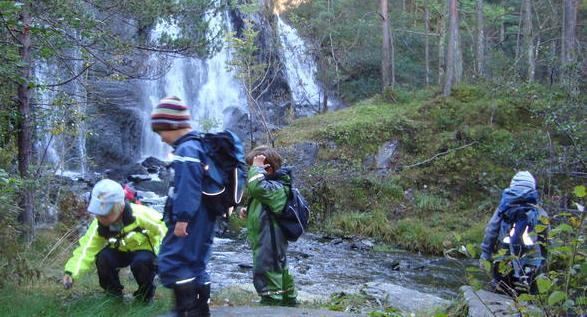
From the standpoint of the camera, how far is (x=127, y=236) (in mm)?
4438

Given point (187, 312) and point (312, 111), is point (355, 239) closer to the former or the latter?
point (187, 312)

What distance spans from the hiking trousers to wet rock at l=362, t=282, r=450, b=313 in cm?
284

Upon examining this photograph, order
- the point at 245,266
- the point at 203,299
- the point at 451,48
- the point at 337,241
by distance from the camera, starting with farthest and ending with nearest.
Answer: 1. the point at 451,48
2. the point at 337,241
3. the point at 245,266
4. the point at 203,299

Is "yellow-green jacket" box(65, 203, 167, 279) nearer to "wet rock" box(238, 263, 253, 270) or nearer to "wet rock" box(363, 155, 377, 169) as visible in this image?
"wet rock" box(238, 263, 253, 270)

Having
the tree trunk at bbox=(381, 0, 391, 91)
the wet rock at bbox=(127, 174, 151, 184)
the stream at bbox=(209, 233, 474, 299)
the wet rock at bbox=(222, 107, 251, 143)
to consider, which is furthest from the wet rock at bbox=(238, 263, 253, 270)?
the tree trunk at bbox=(381, 0, 391, 91)

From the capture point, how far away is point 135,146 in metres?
22.9

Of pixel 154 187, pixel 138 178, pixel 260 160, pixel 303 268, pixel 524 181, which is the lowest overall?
pixel 303 268

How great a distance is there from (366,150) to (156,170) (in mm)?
8181

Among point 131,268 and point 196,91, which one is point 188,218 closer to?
point 131,268

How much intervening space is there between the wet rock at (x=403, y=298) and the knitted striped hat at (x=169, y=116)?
11.6 ft

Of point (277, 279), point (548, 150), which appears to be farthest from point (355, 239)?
point (277, 279)

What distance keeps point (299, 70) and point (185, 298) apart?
89.2ft

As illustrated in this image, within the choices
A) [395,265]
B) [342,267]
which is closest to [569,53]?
[395,265]

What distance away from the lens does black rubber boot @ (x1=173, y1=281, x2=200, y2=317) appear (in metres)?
3.71
